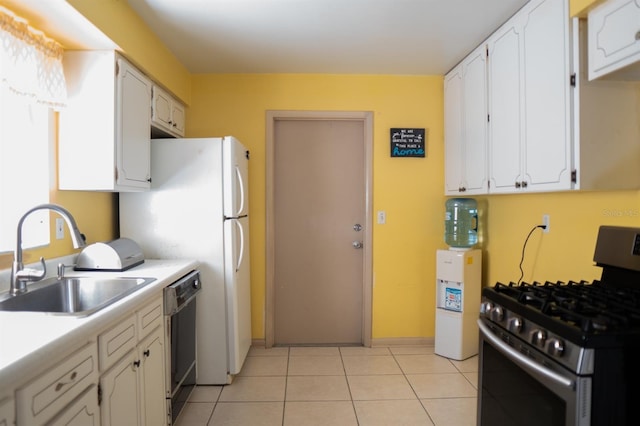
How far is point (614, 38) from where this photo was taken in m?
1.39

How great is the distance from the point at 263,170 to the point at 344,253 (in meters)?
1.03

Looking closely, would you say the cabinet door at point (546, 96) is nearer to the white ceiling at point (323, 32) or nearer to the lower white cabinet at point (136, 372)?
the white ceiling at point (323, 32)

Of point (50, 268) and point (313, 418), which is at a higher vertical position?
point (50, 268)

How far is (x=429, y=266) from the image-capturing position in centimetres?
319

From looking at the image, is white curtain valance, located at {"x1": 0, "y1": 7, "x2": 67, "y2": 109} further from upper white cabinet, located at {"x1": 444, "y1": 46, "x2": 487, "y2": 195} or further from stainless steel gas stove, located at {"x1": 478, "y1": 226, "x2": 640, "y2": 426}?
upper white cabinet, located at {"x1": 444, "y1": 46, "x2": 487, "y2": 195}

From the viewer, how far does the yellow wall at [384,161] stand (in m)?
3.08

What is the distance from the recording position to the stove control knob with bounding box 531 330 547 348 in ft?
3.91

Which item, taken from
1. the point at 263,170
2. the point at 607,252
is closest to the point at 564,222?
the point at 607,252

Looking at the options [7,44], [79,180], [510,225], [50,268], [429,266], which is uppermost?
[7,44]

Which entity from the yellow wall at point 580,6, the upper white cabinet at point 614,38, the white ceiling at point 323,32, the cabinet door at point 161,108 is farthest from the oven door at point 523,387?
the cabinet door at point 161,108

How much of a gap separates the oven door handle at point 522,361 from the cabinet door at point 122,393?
149 cm

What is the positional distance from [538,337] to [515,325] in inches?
4.9

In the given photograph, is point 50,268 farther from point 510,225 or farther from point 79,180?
point 510,225

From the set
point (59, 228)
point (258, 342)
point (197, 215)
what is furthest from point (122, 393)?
point (258, 342)
